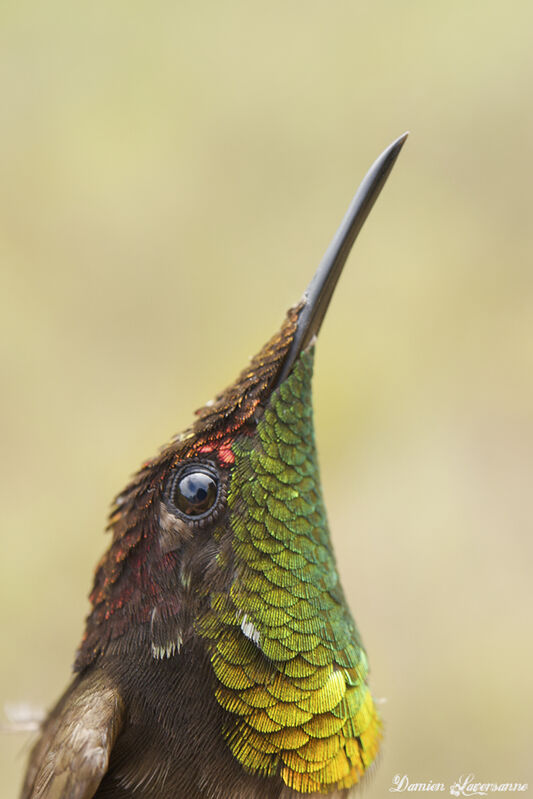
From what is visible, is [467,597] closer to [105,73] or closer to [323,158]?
[323,158]

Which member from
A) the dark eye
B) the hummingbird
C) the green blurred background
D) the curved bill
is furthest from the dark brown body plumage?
the green blurred background

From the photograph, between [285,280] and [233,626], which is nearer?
[233,626]

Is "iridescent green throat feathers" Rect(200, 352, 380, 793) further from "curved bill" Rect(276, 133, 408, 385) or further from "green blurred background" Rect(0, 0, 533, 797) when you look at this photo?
"green blurred background" Rect(0, 0, 533, 797)

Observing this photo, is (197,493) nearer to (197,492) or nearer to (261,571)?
(197,492)

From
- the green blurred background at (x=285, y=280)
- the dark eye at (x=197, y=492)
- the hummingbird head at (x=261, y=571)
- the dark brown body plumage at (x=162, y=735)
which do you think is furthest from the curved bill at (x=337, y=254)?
the green blurred background at (x=285, y=280)

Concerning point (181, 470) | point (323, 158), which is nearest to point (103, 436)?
point (323, 158)

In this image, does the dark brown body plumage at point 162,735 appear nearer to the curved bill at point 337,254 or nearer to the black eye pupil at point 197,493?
the black eye pupil at point 197,493

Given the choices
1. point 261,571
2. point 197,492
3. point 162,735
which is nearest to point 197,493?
point 197,492
